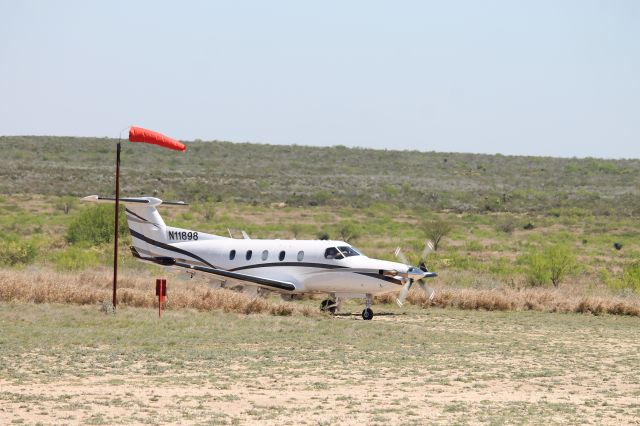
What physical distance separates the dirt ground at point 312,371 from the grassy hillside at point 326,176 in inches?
2312

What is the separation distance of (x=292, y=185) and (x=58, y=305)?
229 ft

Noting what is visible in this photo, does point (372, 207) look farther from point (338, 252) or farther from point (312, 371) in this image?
point (312, 371)

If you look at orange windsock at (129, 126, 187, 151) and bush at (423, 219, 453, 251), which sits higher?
orange windsock at (129, 126, 187, 151)

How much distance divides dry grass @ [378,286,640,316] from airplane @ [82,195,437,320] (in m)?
2.71

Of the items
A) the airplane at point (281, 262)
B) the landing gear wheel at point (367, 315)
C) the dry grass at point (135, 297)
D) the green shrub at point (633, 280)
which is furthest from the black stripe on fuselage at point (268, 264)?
the green shrub at point (633, 280)

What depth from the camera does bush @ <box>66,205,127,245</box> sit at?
52156mm

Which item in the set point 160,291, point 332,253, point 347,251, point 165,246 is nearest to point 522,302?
point 347,251

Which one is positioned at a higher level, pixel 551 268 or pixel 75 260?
pixel 551 268

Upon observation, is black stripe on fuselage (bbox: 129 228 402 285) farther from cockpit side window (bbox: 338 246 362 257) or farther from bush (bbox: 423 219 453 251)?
bush (bbox: 423 219 453 251)

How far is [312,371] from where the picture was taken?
19.6m

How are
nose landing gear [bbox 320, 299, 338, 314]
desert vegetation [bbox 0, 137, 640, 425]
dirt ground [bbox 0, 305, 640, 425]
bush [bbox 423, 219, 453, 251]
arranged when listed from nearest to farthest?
dirt ground [bbox 0, 305, 640, 425], desert vegetation [bbox 0, 137, 640, 425], nose landing gear [bbox 320, 299, 338, 314], bush [bbox 423, 219, 453, 251]

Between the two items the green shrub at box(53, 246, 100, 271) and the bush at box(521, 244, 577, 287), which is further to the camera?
the bush at box(521, 244, 577, 287)

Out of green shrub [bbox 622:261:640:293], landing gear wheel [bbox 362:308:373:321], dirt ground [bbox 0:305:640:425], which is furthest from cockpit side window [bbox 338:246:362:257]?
green shrub [bbox 622:261:640:293]

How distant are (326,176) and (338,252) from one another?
7618cm
